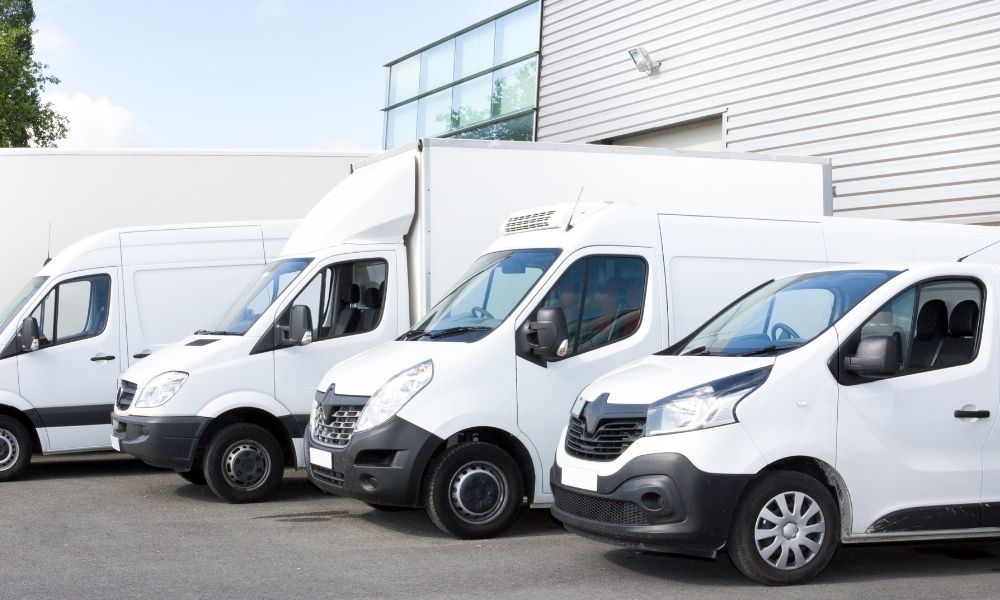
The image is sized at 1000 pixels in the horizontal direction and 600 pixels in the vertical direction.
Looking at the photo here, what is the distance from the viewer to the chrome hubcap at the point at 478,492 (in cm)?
790

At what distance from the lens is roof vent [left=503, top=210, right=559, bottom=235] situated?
28.3ft

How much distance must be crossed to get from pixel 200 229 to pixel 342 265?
2.55m

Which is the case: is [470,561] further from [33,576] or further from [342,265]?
[342,265]

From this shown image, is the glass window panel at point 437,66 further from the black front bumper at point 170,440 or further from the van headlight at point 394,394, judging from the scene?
the van headlight at point 394,394

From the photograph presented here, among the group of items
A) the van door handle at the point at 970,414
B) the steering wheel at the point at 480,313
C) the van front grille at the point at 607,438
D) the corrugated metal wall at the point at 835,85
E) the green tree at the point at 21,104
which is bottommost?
the van front grille at the point at 607,438

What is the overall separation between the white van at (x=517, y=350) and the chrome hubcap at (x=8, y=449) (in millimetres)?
4250

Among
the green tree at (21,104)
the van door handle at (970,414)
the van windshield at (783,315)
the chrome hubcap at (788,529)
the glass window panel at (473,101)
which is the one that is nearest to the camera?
the chrome hubcap at (788,529)

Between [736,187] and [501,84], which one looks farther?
[501,84]

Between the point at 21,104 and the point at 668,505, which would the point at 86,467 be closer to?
the point at 668,505

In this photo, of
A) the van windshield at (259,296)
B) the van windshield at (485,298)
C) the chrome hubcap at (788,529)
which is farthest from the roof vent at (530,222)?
the chrome hubcap at (788,529)

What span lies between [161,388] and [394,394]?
109 inches

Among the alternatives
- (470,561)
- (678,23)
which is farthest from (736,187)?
(678,23)

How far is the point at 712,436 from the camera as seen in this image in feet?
20.5

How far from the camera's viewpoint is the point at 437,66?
2352 cm
